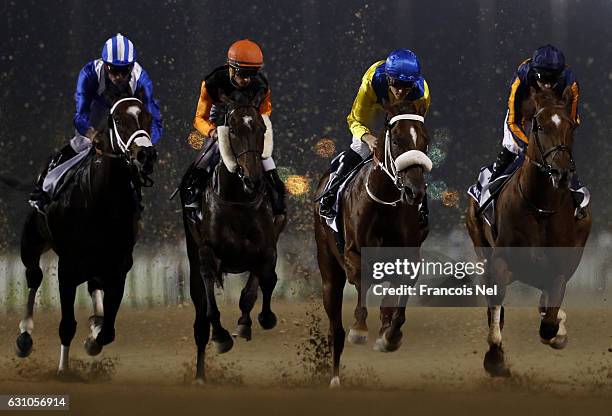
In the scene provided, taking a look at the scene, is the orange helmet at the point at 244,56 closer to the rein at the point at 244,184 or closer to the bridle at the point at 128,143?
the rein at the point at 244,184

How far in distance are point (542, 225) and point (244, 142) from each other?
2.70m

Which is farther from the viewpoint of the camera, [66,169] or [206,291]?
[66,169]

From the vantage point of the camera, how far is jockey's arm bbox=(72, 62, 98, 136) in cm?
961

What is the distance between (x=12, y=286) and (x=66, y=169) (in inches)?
236

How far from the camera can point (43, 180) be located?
34.3 ft

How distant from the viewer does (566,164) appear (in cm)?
873

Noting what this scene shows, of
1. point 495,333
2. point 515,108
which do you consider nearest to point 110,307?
point 495,333

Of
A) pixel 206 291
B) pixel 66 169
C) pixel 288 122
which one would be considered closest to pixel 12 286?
pixel 288 122

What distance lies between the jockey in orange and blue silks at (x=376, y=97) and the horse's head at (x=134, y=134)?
169cm

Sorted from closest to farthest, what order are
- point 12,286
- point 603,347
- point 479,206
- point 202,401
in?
point 202,401 < point 479,206 < point 603,347 < point 12,286

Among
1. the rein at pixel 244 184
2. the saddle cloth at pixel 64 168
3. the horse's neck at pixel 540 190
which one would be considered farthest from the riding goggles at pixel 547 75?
the saddle cloth at pixel 64 168

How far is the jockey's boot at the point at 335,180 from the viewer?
9.51m

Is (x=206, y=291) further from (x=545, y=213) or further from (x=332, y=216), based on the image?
(x=545, y=213)

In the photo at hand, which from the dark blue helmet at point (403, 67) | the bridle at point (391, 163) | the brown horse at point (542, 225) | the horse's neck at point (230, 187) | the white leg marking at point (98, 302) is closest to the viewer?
the bridle at point (391, 163)
